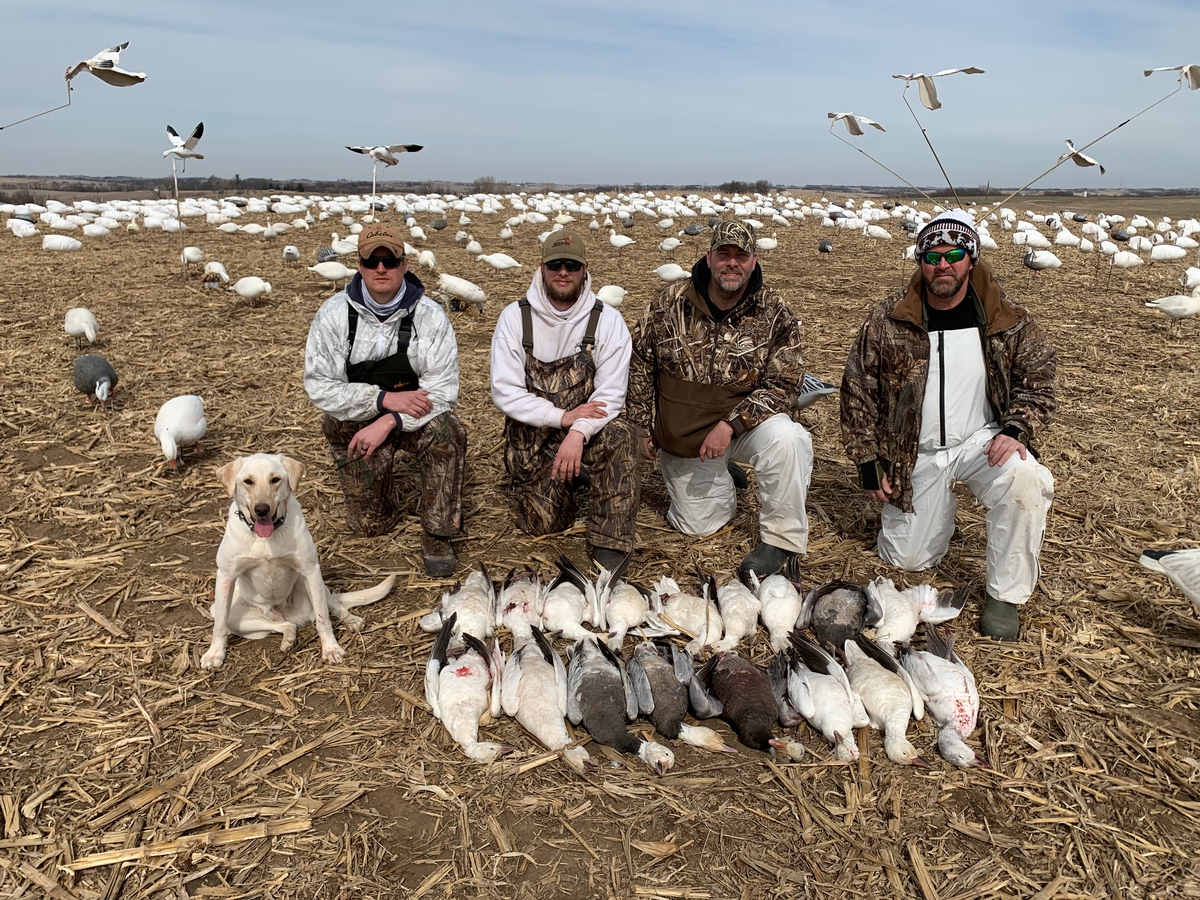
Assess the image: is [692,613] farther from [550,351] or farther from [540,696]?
[550,351]

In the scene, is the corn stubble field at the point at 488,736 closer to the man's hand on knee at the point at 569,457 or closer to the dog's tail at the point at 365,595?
the dog's tail at the point at 365,595

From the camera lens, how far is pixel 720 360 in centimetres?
527

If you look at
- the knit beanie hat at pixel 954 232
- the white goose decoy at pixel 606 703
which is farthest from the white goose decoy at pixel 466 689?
the knit beanie hat at pixel 954 232

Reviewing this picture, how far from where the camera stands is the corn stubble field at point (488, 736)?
3.03 m

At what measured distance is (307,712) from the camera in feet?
12.6

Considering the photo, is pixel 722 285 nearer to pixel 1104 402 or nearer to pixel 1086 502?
pixel 1086 502

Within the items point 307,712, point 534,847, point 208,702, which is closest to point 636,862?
point 534,847

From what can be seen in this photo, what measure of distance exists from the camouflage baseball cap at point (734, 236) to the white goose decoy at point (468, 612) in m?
2.71

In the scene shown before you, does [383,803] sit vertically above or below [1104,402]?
below

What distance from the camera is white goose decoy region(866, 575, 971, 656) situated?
14.6 feet

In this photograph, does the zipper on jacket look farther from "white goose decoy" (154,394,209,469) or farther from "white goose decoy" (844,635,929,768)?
"white goose decoy" (154,394,209,469)

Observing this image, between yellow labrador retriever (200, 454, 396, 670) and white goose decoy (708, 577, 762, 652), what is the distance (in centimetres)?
223

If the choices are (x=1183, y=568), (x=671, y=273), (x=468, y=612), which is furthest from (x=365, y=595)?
(x=671, y=273)

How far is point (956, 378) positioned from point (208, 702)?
15.9 ft
